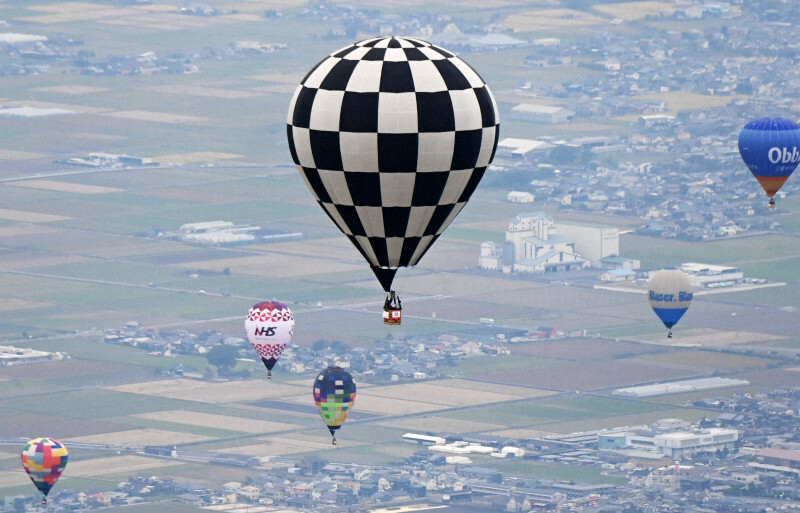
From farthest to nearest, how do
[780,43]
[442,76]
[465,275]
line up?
[780,43]
[465,275]
[442,76]

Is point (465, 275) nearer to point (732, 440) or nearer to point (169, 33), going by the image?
point (732, 440)

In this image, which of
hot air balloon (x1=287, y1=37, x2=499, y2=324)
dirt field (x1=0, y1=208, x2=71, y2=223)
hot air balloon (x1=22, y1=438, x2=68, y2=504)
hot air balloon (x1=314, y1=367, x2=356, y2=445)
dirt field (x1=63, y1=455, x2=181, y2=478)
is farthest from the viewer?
dirt field (x1=0, y1=208, x2=71, y2=223)

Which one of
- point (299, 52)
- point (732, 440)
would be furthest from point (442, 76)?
point (299, 52)

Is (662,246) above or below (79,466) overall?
above

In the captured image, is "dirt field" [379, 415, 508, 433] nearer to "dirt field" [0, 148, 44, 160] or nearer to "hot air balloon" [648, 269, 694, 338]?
"hot air balloon" [648, 269, 694, 338]

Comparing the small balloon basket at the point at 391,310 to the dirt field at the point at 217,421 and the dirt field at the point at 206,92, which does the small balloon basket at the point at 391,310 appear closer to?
the dirt field at the point at 217,421

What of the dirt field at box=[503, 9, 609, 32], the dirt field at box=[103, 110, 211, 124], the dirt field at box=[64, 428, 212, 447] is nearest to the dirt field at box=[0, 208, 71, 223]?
the dirt field at box=[103, 110, 211, 124]
